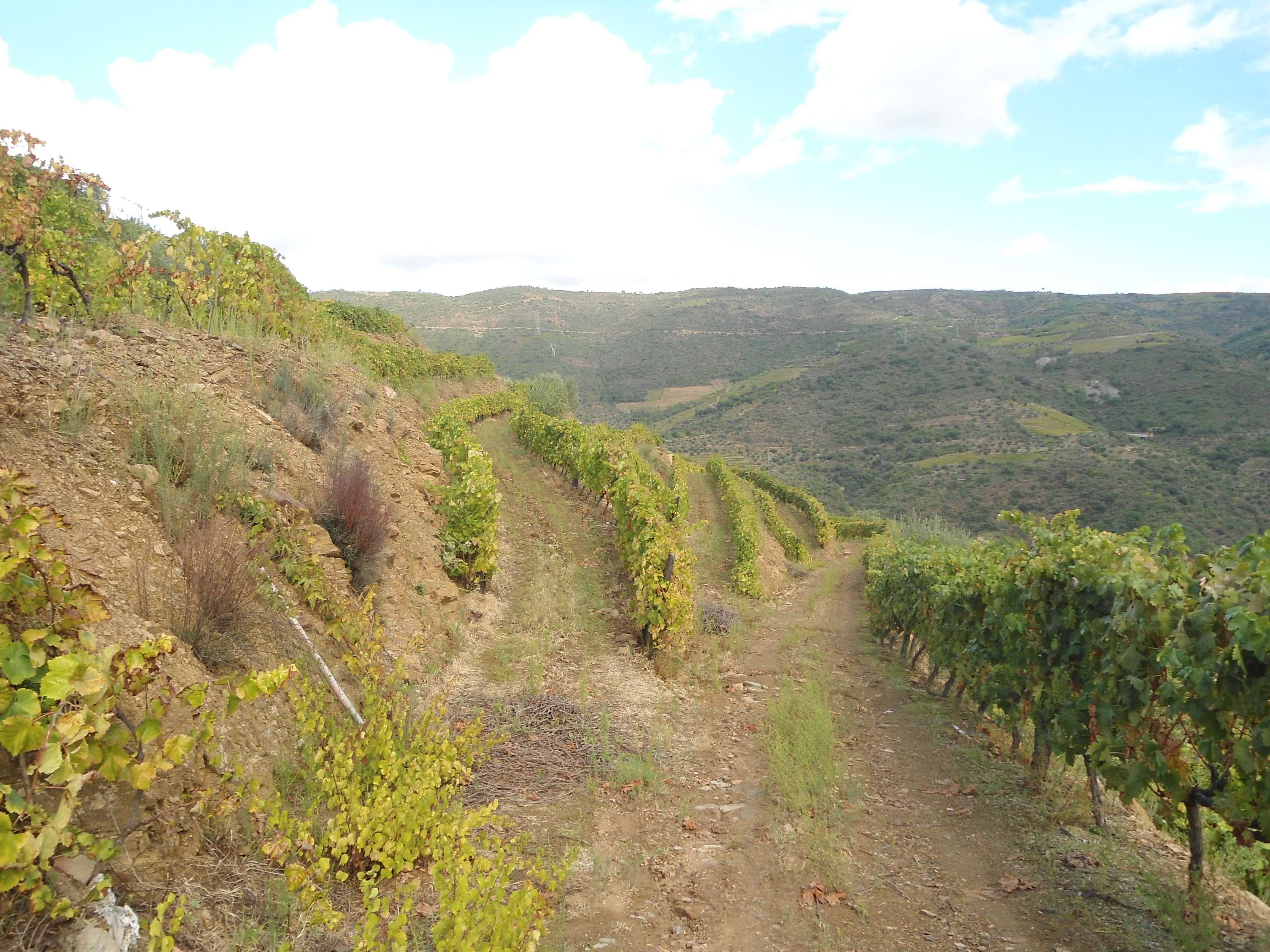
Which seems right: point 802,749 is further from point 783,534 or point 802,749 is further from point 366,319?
point 366,319

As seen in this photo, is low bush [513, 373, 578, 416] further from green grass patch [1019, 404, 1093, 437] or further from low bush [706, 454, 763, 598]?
green grass patch [1019, 404, 1093, 437]

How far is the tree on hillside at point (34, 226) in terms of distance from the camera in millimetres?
5531

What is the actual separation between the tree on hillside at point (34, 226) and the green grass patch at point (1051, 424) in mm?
63002

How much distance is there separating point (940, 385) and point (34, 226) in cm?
7698

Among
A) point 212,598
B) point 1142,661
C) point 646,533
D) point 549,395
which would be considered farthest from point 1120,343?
point 212,598

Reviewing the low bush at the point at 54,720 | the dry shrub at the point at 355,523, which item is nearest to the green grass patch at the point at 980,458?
the dry shrub at the point at 355,523

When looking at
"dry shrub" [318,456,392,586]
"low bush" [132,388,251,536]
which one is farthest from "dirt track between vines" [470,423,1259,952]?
"low bush" [132,388,251,536]

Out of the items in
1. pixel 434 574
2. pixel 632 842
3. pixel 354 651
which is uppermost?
pixel 354 651

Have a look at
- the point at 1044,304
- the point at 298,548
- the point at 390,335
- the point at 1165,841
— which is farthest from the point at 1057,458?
the point at 1044,304

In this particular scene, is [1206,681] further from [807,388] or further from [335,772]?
[807,388]

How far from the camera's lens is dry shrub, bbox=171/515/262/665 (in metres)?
3.89

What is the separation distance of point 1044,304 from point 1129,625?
470 feet

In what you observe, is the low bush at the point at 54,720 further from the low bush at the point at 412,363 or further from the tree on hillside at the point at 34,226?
the low bush at the point at 412,363

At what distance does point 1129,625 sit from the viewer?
4281 mm
